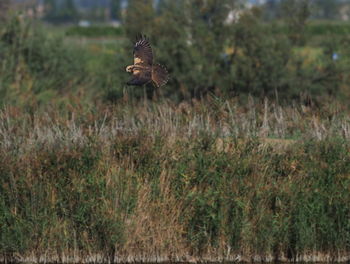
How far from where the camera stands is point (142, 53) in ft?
36.5

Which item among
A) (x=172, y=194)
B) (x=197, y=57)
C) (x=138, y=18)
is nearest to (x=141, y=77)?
(x=172, y=194)

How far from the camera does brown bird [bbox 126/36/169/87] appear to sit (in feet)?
35.2

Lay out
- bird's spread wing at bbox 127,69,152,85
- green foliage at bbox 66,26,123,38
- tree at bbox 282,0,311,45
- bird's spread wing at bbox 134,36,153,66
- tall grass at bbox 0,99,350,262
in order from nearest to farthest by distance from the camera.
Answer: bird's spread wing at bbox 127,69,152,85
bird's spread wing at bbox 134,36,153,66
tall grass at bbox 0,99,350,262
tree at bbox 282,0,311,45
green foliage at bbox 66,26,123,38

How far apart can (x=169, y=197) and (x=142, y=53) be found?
2673 millimetres

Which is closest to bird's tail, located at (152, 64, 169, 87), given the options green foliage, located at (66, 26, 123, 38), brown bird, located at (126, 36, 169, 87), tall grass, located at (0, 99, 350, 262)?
brown bird, located at (126, 36, 169, 87)

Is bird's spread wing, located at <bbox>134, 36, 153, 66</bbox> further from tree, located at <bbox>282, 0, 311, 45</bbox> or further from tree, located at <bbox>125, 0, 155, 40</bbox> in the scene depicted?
tree, located at <bbox>282, 0, 311, 45</bbox>

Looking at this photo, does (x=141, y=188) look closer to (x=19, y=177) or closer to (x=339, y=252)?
(x=19, y=177)

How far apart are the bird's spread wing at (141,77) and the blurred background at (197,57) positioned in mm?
10252

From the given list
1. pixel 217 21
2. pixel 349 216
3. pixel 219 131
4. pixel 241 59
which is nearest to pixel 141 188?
pixel 219 131

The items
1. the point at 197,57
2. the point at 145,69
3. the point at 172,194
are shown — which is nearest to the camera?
the point at 145,69

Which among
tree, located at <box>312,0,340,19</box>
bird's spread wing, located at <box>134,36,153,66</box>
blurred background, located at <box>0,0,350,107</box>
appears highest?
bird's spread wing, located at <box>134,36,153,66</box>

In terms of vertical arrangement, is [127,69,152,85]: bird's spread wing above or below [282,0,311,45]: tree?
above

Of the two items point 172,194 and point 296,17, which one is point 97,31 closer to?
point 296,17

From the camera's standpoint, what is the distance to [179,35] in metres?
25.3
